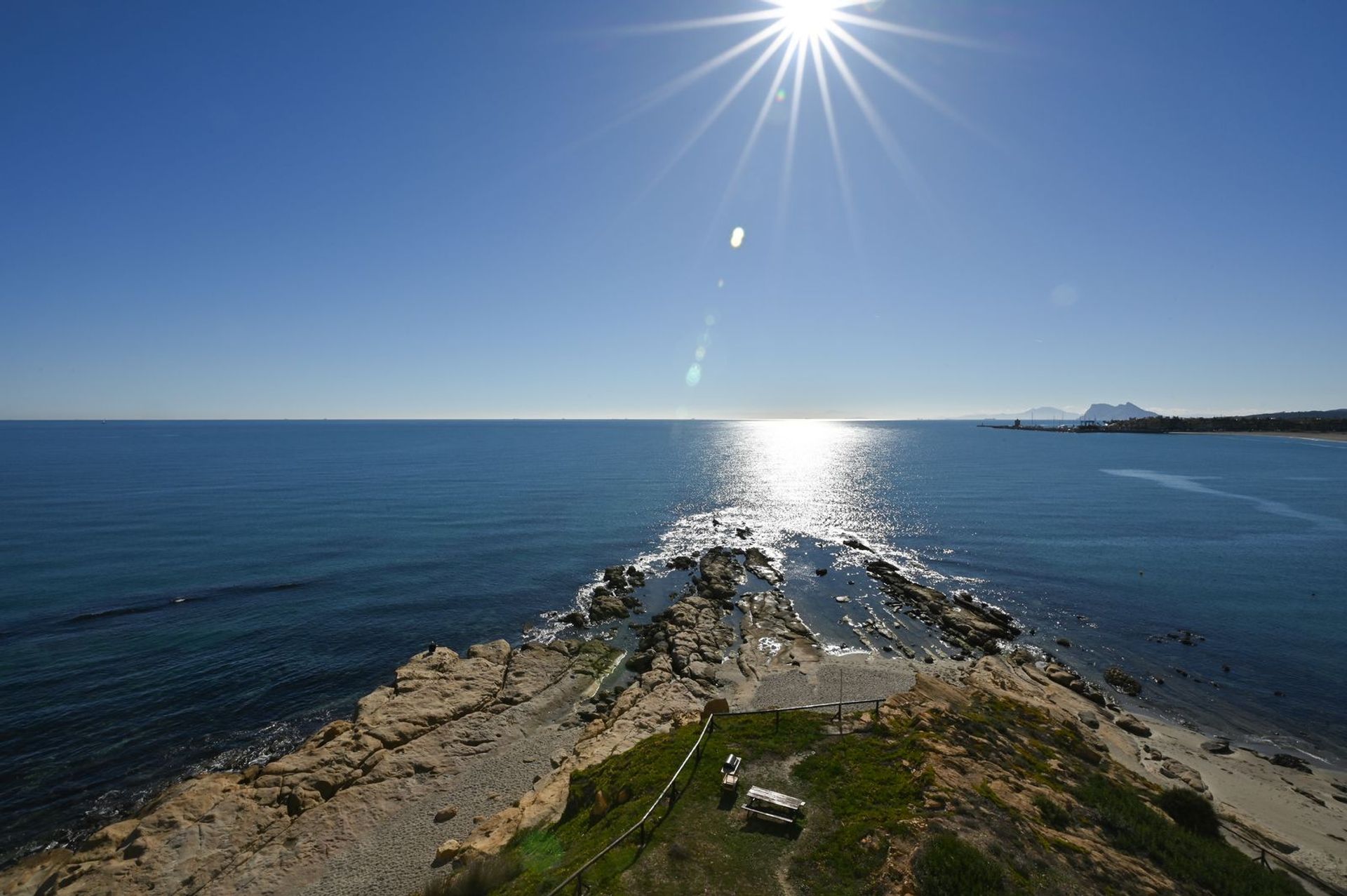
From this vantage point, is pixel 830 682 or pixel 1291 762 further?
pixel 830 682

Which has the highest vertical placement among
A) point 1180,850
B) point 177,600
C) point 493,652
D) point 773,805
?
point 773,805

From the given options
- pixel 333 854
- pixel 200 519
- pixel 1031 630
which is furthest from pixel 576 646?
pixel 200 519

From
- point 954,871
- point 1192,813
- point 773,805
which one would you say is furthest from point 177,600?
point 1192,813

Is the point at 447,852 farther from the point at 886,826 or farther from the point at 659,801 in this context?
the point at 886,826

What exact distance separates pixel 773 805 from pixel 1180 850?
478 inches

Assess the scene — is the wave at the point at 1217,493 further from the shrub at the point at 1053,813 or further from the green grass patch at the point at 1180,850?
the shrub at the point at 1053,813

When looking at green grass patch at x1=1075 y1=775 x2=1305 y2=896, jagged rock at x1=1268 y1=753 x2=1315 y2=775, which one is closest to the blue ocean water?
jagged rock at x1=1268 y1=753 x2=1315 y2=775

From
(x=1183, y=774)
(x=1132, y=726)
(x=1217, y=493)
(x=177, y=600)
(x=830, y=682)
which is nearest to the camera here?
(x=1183, y=774)

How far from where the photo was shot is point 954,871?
41.4 ft

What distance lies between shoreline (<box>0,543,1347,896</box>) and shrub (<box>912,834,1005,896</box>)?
12624mm

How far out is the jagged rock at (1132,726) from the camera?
92.0 ft

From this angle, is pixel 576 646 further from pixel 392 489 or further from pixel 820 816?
pixel 392 489

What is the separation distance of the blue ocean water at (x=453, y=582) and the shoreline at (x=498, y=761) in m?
3.50

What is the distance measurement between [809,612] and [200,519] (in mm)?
78689
